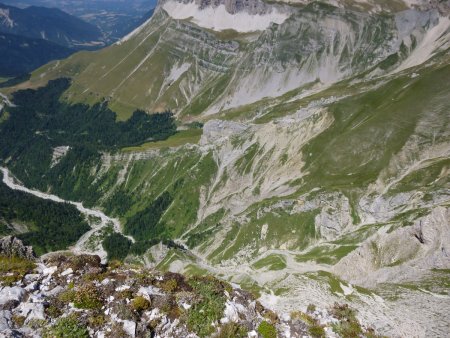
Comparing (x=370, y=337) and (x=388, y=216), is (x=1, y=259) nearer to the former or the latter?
(x=370, y=337)

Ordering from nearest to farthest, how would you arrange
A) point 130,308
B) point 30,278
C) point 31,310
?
1. point 31,310
2. point 130,308
3. point 30,278

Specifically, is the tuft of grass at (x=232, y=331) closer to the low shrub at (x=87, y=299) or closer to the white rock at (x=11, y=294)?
the low shrub at (x=87, y=299)

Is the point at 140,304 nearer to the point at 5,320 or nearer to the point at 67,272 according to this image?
Result: the point at 67,272

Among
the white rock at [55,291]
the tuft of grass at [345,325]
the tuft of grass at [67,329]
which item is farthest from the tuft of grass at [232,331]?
the white rock at [55,291]

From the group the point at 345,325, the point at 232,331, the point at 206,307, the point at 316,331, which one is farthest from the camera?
the point at 345,325

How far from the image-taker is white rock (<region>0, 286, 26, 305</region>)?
1108 inches

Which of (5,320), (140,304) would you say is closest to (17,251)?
(5,320)

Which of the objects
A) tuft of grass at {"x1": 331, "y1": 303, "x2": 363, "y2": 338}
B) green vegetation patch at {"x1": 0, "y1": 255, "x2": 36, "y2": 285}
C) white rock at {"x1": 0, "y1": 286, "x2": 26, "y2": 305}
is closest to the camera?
white rock at {"x1": 0, "y1": 286, "x2": 26, "y2": 305}

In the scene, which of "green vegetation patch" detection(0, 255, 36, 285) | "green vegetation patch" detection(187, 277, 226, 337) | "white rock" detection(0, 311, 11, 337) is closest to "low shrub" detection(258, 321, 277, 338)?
"green vegetation patch" detection(187, 277, 226, 337)

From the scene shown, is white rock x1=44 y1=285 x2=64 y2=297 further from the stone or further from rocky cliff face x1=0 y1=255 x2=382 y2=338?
the stone

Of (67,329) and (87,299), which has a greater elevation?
(87,299)

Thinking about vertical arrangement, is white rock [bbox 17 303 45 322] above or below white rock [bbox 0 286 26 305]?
below

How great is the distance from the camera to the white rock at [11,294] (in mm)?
28141

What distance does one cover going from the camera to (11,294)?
28.6 metres
